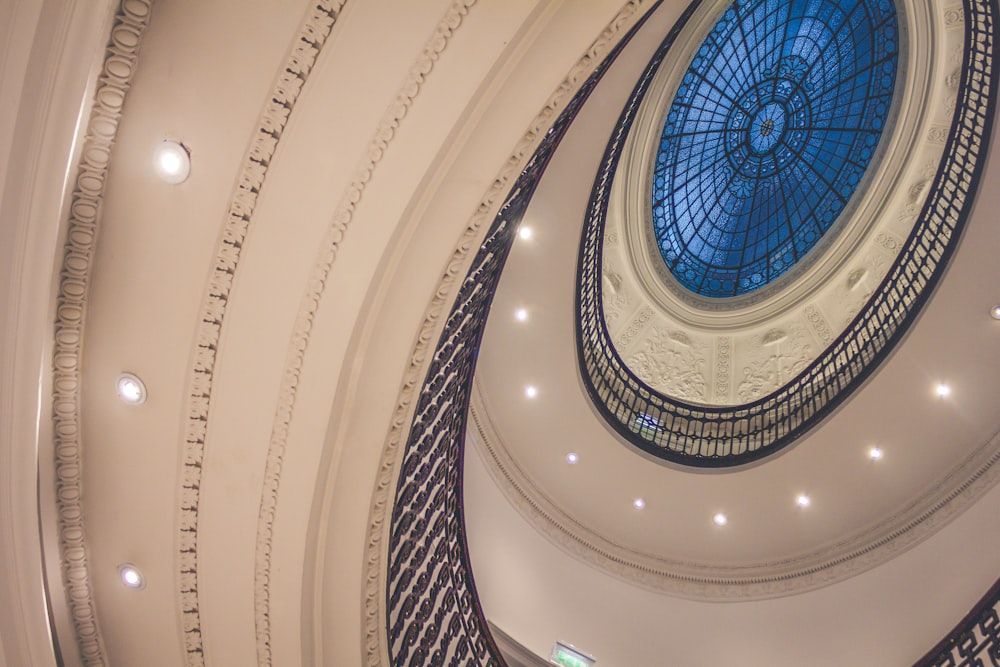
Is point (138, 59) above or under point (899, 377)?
under

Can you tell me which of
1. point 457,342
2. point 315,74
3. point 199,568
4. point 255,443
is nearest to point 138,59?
point 315,74

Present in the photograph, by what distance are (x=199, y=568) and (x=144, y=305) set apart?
1.70m

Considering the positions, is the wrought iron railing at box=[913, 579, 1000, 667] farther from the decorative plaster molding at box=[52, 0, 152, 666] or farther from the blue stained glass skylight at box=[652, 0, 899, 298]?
the blue stained glass skylight at box=[652, 0, 899, 298]

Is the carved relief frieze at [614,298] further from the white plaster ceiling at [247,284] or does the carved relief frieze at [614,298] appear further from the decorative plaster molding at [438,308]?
the white plaster ceiling at [247,284]

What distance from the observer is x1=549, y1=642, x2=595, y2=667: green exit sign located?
29.0ft

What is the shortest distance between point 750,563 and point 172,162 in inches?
354

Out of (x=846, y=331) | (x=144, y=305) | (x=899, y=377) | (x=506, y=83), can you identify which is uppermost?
(x=846, y=331)

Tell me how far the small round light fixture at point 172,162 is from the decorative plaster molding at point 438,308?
147 centimetres

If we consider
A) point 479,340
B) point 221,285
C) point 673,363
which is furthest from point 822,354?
point 221,285

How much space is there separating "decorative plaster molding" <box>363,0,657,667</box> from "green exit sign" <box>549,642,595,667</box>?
5.25 m

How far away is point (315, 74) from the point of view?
300 cm

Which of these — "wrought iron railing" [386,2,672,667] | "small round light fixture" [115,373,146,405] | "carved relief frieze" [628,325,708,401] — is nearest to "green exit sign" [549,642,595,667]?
"wrought iron railing" [386,2,672,667]

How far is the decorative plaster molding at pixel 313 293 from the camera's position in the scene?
3.10 meters

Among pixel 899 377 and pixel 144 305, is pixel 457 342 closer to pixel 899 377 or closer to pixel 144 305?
pixel 144 305
